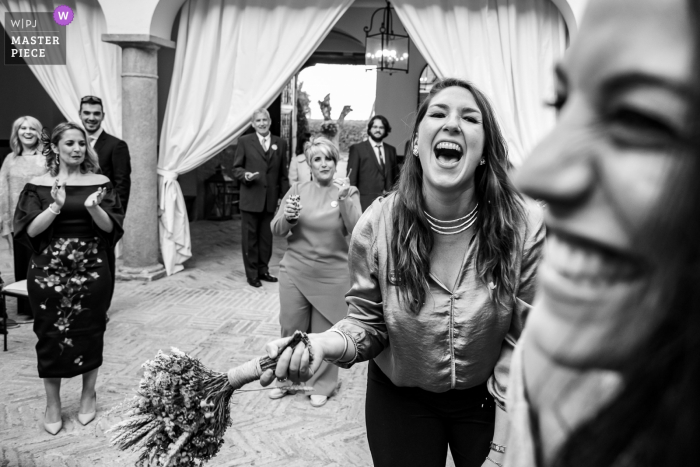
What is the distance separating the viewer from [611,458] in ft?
1.44

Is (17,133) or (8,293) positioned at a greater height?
(17,133)

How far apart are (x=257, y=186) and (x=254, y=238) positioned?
0.74 meters

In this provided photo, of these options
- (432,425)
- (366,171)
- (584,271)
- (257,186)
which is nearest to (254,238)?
(257,186)

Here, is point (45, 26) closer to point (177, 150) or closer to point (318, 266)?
point (177, 150)

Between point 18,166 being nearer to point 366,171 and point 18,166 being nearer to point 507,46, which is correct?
point 366,171

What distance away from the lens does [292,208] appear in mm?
4727

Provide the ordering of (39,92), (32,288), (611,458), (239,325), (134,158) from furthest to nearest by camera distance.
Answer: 1. (39,92)
2. (134,158)
3. (239,325)
4. (32,288)
5. (611,458)

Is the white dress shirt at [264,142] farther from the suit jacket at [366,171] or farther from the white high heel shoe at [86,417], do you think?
the white high heel shoe at [86,417]

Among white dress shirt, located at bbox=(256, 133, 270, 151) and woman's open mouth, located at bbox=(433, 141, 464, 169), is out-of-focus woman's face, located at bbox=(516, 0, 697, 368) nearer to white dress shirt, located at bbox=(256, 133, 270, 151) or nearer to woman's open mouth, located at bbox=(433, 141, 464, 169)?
woman's open mouth, located at bbox=(433, 141, 464, 169)

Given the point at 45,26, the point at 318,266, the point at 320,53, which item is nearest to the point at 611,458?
the point at 318,266

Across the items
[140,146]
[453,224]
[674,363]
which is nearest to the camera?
[674,363]

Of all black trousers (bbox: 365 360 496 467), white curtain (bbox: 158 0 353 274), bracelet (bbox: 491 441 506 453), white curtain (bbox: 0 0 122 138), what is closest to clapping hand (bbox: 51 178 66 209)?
black trousers (bbox: 365 360 496 467)

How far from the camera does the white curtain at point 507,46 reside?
27.3 ft

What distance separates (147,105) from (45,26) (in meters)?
2.25
